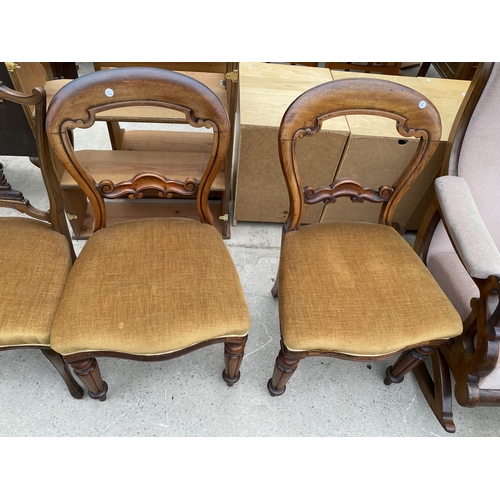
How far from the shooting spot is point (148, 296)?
3.07ft

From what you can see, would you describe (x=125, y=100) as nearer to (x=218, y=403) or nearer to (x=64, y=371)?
(x=64, y=371)

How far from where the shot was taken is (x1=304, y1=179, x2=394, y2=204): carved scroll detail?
1094 mm

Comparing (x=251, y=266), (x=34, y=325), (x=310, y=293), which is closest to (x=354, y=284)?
(x=310, y=293)

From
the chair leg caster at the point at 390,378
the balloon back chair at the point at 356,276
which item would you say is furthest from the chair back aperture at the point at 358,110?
the chair leg caster at the point at 390,378

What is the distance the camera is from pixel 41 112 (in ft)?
3.01

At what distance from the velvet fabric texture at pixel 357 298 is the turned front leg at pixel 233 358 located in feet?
0.46

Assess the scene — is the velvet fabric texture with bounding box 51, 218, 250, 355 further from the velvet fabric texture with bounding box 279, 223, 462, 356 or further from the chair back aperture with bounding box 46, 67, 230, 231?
the chair back aperture with bounding box 46, 67, 230, 231

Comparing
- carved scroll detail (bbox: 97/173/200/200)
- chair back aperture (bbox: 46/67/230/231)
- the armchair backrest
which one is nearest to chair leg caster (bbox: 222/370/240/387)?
carved scroll detail (bbox: 97/173/200/200)

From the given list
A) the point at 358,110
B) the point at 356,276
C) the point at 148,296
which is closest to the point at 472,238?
the point at 356,276

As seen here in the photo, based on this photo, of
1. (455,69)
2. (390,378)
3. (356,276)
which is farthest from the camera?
(455,69)

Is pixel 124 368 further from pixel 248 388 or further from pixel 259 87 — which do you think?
pixel 259 87

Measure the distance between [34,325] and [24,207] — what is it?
0.37 meters

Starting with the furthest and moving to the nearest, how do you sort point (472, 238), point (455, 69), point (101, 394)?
point (455, 69) → point (101, 394) → point (472, 238)

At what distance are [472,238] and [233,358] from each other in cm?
73
